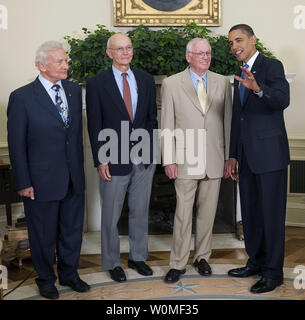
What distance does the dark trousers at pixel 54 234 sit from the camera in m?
2.81

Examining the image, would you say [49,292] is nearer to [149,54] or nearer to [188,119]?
[188,119]

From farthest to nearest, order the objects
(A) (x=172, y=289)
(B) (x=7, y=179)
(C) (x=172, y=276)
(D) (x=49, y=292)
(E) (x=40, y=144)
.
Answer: (B) (x=7, y=179) < (C) (x=172, y=276) < (A) (x=172, y=289) < (D) (x=49, y=292) < (E) (x=40, y=144)

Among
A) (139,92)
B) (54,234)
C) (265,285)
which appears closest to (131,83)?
(139,92)

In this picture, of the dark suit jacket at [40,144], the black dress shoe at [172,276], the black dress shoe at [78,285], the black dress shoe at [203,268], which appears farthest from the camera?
the black dress shoe at [203,268]

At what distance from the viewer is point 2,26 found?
171 inches

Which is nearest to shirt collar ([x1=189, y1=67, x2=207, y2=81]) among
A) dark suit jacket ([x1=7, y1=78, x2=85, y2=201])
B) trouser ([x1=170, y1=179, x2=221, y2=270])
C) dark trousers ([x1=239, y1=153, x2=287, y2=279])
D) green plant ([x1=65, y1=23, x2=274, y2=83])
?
dark trousers ([x1=239, y1=153, x2=287, y2=279])

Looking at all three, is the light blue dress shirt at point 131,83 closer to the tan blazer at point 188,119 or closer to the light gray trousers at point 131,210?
the tan blazer at point 188,119

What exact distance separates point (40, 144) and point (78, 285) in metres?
0.93

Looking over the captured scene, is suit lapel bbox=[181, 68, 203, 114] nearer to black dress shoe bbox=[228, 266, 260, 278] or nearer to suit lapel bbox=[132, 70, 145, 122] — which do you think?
suit lapel bbox=[132, 70, 145, 122]

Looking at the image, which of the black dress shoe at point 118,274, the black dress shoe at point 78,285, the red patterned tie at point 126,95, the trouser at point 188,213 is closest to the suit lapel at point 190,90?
the red patterned tie at point 126,95

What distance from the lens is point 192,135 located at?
9.80 feet

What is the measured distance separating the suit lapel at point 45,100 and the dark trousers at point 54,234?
19.2 inches

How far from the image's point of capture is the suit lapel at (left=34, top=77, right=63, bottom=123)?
8.96ft

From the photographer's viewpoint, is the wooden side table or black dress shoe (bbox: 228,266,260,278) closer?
black dress shoe (bbox: 228,266,260,278)
